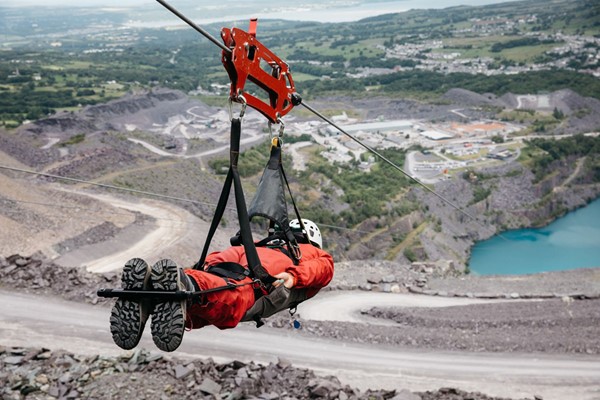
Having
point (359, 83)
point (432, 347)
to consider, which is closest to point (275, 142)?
point (432, 347)

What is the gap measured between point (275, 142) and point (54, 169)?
30.5m

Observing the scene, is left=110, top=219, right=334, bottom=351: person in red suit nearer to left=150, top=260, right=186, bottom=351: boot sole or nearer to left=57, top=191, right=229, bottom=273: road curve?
left=150, top=260, right=186, bottom=351: boot sole

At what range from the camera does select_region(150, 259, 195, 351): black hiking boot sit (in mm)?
4828

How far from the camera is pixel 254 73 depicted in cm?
610

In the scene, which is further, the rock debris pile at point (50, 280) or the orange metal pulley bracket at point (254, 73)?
the rock debris pile at point (50, 280)

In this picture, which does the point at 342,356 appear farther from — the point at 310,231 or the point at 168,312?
the point at 168,312

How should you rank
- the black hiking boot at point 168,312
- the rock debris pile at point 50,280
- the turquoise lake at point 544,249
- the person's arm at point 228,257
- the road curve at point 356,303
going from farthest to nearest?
the turquoise lake at point 544,249 → the road curve at point 356,303 → the rock debris pile at point 50,280 → the person's arm at point 228,257 → the black hiking boot at point 168,312

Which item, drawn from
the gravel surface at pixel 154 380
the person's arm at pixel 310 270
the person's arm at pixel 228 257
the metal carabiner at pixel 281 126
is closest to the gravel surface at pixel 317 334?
the gravel surface at pixel 154 380

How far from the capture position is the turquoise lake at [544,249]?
38812 millimetres

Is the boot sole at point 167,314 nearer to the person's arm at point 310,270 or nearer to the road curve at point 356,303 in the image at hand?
the person's arm at point 310,270

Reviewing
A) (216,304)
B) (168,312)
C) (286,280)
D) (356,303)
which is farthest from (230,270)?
(356,303)

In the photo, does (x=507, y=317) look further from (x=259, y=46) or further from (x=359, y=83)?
(x=359, y=83)

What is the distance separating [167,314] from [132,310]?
342mm

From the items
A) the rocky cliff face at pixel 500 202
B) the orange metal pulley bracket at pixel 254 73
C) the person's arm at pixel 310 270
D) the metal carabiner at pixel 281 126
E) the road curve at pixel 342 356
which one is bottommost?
the rocky cliff face at pixel 500 202
